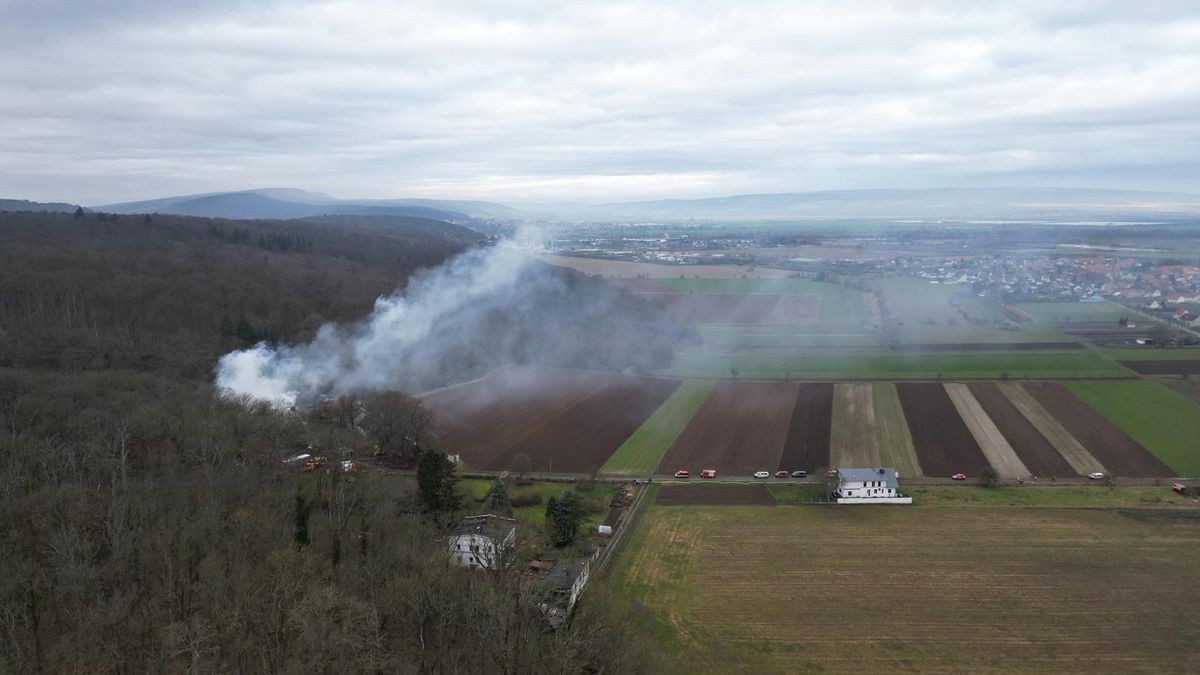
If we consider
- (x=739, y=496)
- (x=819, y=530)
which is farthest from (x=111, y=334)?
(x=819, y=530)

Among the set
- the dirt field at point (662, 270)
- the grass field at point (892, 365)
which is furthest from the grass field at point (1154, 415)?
the dirt field at point (662, 270)

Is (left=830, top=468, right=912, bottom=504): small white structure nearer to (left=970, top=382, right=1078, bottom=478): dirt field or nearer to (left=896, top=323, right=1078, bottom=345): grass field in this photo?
(left=970, top=382, right=1078, bottom=478): dirt field

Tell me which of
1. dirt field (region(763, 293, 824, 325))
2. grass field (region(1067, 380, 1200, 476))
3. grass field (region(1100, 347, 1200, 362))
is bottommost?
grass field (region(1067, 380, 1200, 476))

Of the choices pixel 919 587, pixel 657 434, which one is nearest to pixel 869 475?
pixel 919 587

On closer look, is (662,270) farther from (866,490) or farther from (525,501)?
(525,501)

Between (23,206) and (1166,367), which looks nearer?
(1166,367)

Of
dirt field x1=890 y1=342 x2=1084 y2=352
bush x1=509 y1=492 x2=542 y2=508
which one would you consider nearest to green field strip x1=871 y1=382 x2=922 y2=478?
dirt field x1=890 y1=342 x2=1084 y2=352
